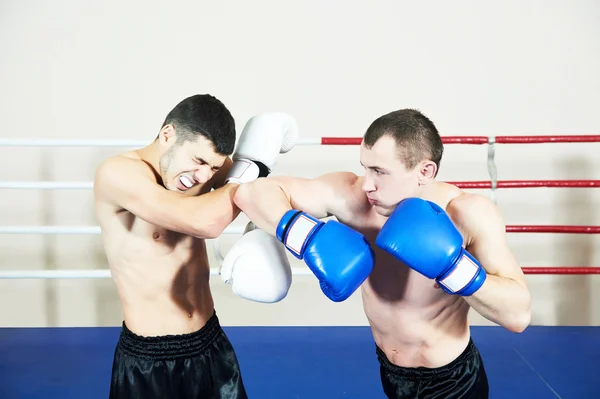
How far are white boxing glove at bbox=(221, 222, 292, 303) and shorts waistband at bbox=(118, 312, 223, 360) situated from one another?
0.29 m

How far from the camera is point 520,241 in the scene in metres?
3.75

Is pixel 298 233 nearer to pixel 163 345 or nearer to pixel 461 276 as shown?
pixel 461 276

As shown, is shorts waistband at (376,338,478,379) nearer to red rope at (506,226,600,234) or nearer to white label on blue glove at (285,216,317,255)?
white label on blue glove at (285,216,317,255)

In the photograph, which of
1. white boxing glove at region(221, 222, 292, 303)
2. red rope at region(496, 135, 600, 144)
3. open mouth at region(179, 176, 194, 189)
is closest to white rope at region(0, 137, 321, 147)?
red rope at region(496, 135, 600, 144)

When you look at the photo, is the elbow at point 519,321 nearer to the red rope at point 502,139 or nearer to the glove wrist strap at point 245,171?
the glove wrist strap at point 245,171

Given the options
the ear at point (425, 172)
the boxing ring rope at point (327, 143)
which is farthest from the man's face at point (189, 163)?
the boxing ring rope at point (327, 143)

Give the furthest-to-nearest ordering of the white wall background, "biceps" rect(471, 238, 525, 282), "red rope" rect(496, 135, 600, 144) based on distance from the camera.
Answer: the white wall background < "red rope" rect(496, 135, 600, 144) < "biceps" rect(471, 238, 525, 282)

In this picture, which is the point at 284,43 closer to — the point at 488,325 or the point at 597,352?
the point at 488,325

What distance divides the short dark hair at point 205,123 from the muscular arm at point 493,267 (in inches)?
25.8

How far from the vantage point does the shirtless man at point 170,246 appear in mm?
1637

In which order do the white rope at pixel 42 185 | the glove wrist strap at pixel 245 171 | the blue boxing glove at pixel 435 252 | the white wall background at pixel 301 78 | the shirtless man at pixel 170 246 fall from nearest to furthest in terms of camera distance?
1. the blue boxing glove at pixel 435 252
2. the shirtless man at pixel 170 246
3. the glove wrist strap at pixel 245 171
4. the white rope at pixel 42 185
5. the white wall background at pixel 301 78

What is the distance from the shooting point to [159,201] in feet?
5.23

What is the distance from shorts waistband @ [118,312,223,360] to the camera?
5.62 feet

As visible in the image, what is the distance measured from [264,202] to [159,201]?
0.92 feet
